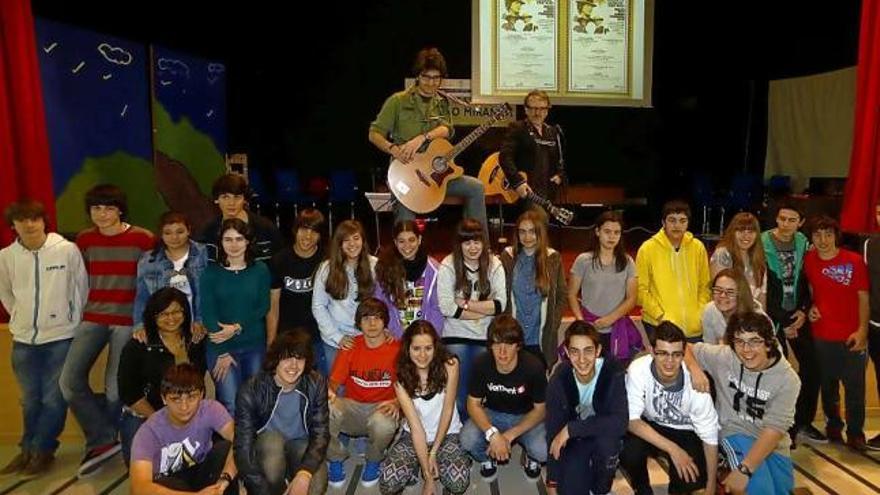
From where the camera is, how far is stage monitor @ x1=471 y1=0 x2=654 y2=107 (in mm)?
6562

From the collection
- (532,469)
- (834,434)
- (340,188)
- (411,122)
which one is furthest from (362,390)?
(340,188)

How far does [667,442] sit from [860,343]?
1.48 m

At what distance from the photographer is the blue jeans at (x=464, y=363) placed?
10.9ft

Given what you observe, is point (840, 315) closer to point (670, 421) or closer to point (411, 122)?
point (670, 421)

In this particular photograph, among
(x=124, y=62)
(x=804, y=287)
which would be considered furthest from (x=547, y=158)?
(x=124, y=62)

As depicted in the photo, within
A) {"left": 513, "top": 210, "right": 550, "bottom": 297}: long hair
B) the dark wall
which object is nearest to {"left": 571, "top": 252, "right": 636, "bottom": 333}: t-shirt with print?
{"left": 513, "top": 210, "right": 550, "bottom": 297}: long hair

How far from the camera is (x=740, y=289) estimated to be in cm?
315

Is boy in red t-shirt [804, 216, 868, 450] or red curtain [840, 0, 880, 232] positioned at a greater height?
red curtain [840, 0, 880, 232]

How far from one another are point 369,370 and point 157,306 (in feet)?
3.46

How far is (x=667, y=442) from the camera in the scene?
9.29 feet

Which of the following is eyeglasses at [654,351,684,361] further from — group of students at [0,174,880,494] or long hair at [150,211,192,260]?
long hair at [150,211,192,260]

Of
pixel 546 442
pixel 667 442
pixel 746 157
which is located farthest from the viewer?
pixel 746 157

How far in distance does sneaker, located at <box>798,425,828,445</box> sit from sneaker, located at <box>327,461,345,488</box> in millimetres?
2629

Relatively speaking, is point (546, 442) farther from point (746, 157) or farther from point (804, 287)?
point (746, 157)
